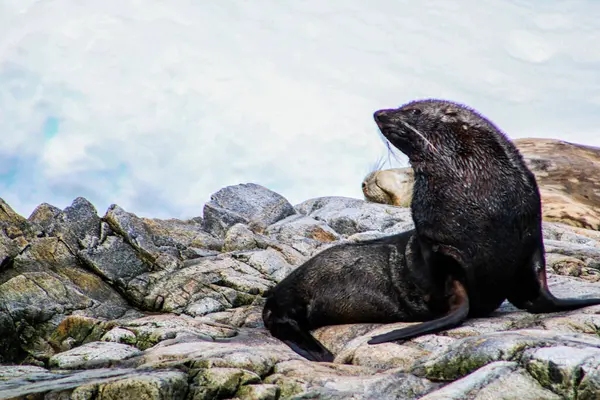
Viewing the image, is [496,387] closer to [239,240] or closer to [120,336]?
[120,336]

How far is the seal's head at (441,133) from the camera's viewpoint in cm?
853

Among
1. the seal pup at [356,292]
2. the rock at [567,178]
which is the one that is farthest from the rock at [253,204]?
the seal pup at [356,292]

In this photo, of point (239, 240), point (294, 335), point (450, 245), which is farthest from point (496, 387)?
point (239, 240)

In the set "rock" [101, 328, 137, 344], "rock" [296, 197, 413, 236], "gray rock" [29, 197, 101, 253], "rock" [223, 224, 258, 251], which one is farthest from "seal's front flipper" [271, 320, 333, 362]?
"rock" [296, 197, 413, 236]

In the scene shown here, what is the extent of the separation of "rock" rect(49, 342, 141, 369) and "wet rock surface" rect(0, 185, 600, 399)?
0.06 ft

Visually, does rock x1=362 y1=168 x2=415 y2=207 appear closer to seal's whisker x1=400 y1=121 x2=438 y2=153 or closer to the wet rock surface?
the wet rock surface

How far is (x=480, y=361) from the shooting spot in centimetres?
604

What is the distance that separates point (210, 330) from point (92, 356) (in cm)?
139

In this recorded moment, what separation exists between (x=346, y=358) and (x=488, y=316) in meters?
1.68

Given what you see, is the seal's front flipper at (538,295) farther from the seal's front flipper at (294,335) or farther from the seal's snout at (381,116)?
the seal's snout at (381,116)

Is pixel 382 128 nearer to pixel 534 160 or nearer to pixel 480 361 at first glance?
pixel 480 361

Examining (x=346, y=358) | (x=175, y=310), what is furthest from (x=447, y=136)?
(x=175, y=310)

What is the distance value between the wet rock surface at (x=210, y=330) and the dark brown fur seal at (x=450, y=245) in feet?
0.73

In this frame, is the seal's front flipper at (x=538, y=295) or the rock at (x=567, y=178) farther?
the rock at (x=567, y=178)
